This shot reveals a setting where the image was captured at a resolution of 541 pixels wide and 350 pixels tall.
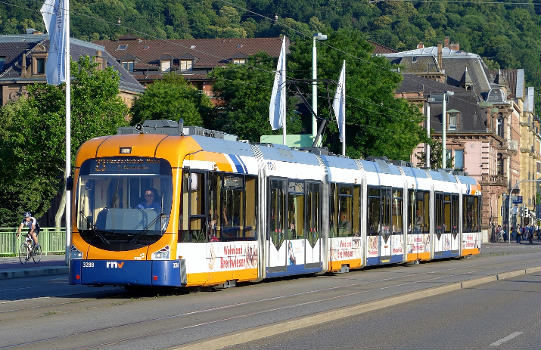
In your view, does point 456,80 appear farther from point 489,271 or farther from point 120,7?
point 489,271

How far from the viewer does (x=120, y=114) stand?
202 ft

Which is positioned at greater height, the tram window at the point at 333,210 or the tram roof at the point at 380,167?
the tram roof at the point at 380,167

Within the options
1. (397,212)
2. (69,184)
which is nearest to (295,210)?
(69,184)

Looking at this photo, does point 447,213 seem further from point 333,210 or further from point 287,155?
point 287,155

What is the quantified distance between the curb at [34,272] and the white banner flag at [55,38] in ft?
19.3

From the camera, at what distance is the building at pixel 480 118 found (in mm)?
107812

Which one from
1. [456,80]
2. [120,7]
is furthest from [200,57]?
[120,7]

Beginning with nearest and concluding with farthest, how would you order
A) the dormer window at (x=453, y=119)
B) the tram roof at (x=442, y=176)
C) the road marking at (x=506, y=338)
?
1. the road marking at (x=506, y=338)
2. the tram roof at (x=442, y=176)
3. the dormer window at (x=453, y=119)

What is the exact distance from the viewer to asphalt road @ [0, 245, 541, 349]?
1457cm

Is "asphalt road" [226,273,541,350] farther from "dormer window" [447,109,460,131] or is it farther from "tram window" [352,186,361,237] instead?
"dormer window" [447,109,460,131]

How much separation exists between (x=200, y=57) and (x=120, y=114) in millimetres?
Answer: 68342

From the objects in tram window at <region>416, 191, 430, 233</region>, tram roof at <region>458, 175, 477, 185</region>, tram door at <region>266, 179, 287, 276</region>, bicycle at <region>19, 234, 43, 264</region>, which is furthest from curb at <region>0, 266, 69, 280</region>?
tram roof at <region>458, 175, 477, 185</region>

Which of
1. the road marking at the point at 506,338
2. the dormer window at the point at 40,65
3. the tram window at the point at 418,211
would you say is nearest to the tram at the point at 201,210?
the tram window at the point at 418,211

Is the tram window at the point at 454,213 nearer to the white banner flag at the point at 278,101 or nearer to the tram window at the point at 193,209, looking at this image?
the white banner flag at the point at 278,101
